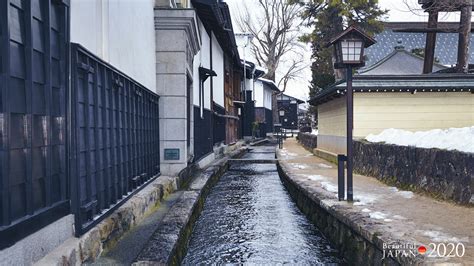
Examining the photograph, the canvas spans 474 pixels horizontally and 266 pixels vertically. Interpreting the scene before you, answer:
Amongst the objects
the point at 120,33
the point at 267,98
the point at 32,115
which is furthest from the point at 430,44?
the point at 267,98

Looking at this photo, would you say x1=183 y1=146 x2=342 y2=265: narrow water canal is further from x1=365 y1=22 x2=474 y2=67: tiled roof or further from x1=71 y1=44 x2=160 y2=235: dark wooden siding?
x1=365 y1=22 x2=474 y2=67: tiled roof

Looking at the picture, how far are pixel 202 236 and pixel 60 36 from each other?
15.8 ft

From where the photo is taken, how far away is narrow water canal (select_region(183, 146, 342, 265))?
6496 millimetres

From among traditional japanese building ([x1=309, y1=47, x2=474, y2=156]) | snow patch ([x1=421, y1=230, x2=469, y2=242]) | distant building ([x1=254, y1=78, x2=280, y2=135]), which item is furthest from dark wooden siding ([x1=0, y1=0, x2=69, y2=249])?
distant building ([x1=254, y1=78, x2=280, y2=135])

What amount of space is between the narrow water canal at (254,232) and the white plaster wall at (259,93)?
31.0m

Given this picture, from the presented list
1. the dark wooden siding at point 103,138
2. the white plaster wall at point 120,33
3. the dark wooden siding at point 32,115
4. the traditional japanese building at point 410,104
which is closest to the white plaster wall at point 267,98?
the traditional japanese building at point 410,104

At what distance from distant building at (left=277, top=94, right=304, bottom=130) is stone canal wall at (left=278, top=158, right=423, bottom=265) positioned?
47.9 metres

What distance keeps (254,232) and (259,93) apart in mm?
36771

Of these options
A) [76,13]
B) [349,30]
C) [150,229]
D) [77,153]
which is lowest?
[150,229]

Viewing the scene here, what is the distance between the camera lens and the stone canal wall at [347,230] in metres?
5.06

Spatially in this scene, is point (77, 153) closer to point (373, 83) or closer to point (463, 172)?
point (463, 172)

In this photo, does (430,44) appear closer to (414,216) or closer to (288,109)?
(414,216)

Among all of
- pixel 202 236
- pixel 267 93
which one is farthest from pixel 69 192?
pixel 267 93

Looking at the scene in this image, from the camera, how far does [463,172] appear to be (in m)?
7.11
